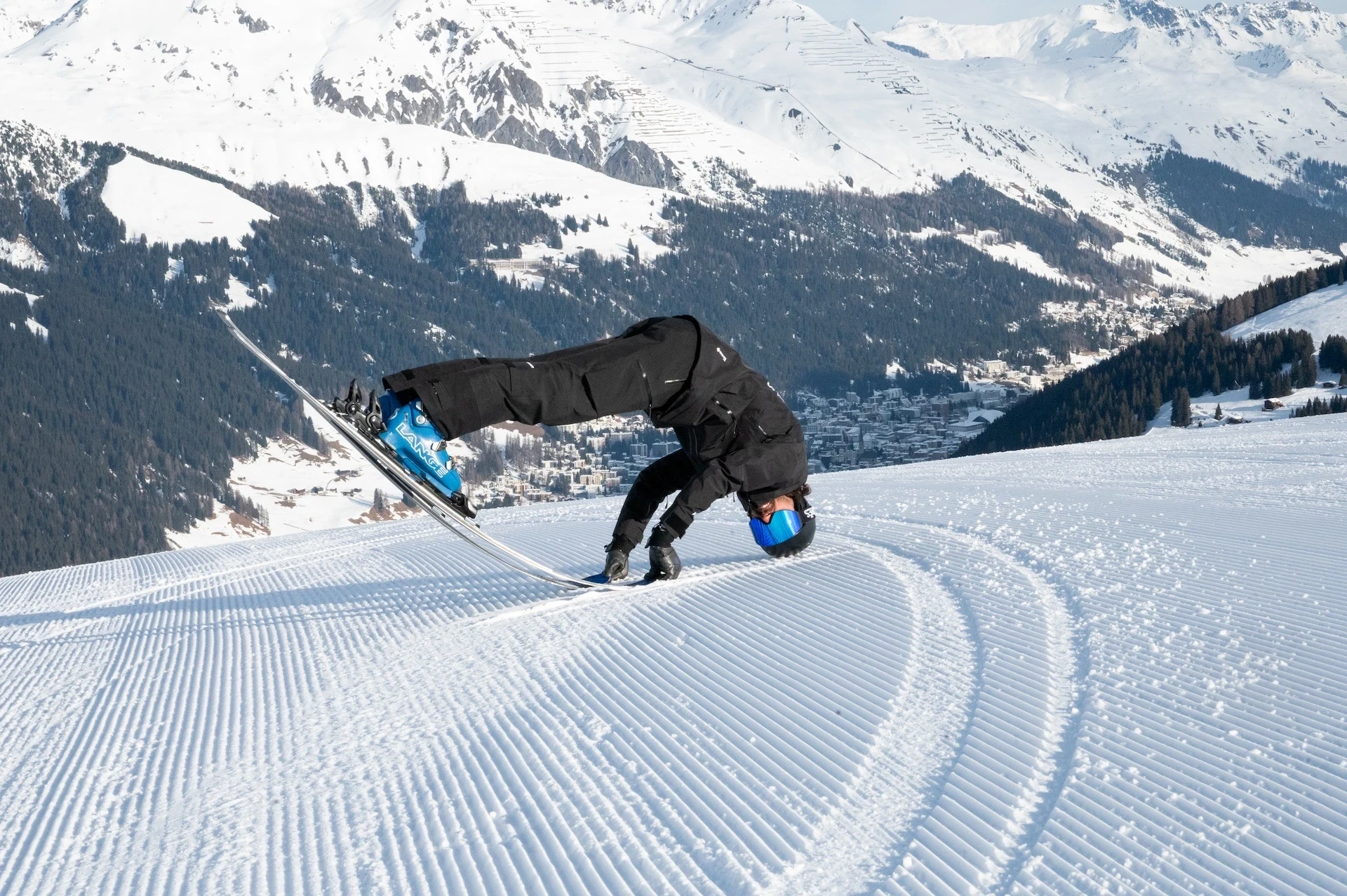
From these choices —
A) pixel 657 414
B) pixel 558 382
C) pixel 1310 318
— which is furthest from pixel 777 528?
pixel 1310 318

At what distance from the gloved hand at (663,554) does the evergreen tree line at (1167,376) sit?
9345cm

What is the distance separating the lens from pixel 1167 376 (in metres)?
111

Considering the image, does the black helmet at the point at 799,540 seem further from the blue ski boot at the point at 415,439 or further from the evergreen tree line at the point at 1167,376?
the evergreen tree line at the point at 1167,376

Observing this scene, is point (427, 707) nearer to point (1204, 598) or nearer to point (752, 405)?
point (752, 405)

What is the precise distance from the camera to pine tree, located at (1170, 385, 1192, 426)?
95125mm

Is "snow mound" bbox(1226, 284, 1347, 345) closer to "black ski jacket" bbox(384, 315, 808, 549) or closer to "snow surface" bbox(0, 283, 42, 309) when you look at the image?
"black ski jacket" bbox(384, 315, 808, 549)

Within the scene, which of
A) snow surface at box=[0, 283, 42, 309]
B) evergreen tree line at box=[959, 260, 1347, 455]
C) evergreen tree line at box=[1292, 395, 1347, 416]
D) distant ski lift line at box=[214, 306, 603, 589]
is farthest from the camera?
snow surface at box=[0, 283, 42, 309]

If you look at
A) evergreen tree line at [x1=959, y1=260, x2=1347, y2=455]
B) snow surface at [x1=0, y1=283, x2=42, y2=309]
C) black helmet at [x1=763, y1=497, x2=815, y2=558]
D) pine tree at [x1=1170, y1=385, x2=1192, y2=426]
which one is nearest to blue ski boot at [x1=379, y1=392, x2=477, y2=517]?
black helmet at [x1=763, y1=497, x2=815, y2=558]

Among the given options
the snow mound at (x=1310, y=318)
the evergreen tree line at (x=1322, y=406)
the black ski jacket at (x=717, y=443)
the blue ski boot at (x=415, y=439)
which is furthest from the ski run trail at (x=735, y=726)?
the snow mound at (x=1310, y=318)

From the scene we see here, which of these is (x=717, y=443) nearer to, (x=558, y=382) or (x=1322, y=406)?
(x=558, y=382)

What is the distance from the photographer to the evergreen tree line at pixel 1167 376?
101m

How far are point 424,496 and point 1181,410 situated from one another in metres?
100

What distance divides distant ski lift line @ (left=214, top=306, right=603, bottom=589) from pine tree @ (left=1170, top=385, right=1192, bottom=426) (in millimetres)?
96191

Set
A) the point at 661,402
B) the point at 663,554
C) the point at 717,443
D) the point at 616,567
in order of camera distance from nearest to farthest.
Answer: the point at 661,402
the point at 663,554
the point at 717,443
the point at 616,567
